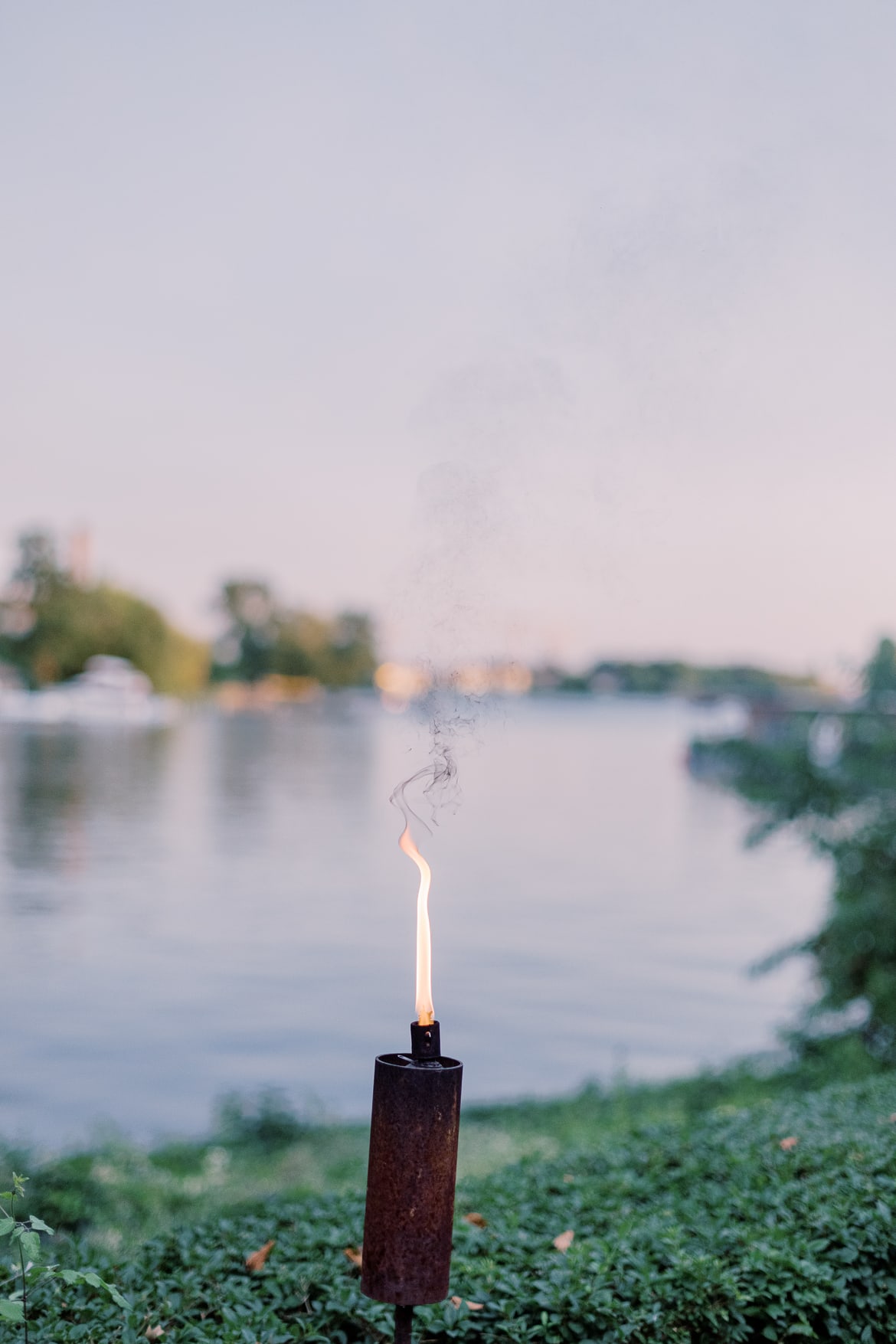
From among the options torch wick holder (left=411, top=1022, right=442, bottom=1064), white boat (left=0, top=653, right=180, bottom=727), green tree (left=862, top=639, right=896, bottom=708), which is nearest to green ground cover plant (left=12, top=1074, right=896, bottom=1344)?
torch wick holder (left=411, top=1022, right=442, bottom=1064)

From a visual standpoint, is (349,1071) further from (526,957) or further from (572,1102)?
(526,957)

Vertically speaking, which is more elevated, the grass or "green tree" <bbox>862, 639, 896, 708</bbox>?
"green tree" <bbox>862, 639, 896, 708</bbox>

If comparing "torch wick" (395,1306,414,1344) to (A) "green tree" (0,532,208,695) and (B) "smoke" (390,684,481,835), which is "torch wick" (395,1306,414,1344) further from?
(A) "green tree" (0,532,208,695)

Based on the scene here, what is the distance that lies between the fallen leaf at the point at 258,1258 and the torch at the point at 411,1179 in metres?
0.97

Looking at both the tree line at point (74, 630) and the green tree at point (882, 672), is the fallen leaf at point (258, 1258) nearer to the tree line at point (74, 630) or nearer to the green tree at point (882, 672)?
the green tree at point (882, 672)

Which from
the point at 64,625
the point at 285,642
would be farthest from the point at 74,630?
the point at 285,642

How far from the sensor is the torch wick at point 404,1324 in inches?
104

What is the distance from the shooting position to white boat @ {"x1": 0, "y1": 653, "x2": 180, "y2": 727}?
98875 mm

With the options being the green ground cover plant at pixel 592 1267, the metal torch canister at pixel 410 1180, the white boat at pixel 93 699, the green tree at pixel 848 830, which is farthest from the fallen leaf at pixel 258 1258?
the white boat at pixel 93 699

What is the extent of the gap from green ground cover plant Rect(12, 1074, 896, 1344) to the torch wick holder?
86cm

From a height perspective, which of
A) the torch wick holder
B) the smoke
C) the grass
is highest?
the smoke

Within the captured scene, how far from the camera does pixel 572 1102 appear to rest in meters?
9.88

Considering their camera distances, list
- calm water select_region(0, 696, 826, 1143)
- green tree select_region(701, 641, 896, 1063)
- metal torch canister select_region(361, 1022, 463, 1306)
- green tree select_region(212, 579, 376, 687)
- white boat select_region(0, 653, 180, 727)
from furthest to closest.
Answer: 1. green tree select_region(212, 579, 376, 687)
2. white boat select_region(0, 653, 180, 727)
3. calm water select_region(0, 696, 826, 1143)
4. green tree select_region(701, 641, 896, 1063)
5. metal torch canister select_region(361, 1022, 463, 1306)

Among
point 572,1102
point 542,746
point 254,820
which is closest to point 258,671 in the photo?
point 542,746
